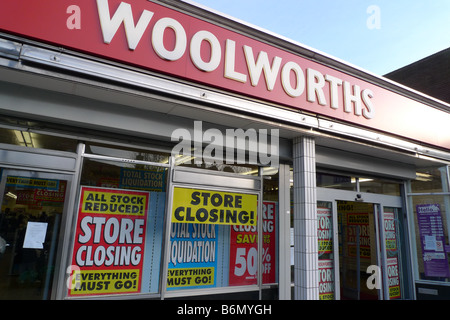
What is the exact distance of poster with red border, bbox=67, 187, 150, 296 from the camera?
3760 mm

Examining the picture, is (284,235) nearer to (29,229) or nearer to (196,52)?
(196,52)

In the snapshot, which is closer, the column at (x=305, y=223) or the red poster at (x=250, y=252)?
the column at (x=305, y=223)

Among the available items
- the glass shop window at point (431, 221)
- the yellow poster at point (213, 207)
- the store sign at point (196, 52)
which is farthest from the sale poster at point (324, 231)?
the glass shop window at point (431, 221)

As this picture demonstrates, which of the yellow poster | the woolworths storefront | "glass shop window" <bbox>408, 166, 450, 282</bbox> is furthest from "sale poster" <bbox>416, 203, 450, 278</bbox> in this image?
the yellow poster

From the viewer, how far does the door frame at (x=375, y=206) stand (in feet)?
18.6

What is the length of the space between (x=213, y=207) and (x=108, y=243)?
1.60 m

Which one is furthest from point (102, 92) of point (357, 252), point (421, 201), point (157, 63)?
point (421, 201)

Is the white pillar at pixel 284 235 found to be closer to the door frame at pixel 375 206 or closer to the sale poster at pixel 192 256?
the door frame at pixel 375 206

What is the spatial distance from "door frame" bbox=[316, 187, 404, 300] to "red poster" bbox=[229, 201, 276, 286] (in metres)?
1.29

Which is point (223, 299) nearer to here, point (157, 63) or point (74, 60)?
point (157, 63)

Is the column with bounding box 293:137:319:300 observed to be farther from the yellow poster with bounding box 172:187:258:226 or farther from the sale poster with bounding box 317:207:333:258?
the sale poster with bounding box 317:207:333:258

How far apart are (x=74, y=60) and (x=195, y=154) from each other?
2.11 meters

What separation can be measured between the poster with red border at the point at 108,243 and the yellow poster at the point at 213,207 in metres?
0.55

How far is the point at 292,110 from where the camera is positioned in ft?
14.7
